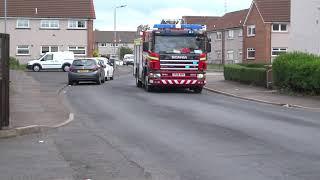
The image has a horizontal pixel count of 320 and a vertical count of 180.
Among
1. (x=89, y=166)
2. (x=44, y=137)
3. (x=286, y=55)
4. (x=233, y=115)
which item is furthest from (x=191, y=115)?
(x=286, y=55)

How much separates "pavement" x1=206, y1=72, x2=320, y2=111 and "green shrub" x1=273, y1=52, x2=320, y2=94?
50 cm

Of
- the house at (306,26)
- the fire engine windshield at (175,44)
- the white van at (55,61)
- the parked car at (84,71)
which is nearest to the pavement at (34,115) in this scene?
the fire engine windshield at (175,44)

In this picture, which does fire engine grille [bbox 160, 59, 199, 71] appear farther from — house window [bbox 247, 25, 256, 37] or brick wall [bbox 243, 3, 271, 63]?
house window [bbox 247, 25, 256, 37]

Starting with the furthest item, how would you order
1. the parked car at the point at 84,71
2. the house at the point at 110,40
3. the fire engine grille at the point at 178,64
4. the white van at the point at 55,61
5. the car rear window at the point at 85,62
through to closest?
the house at the point at 110,40 < the white van at the point at 55,61 < the car rear window at the point at 85,62 < the parked car at the point at 84,71 < the fire engine grille at the point at 178,64

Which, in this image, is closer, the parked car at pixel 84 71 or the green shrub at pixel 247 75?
the green shrub at pixel 247 75

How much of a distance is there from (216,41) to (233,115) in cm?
7101

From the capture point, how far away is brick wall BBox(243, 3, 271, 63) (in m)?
72.2

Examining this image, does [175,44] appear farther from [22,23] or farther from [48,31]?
[22,23]

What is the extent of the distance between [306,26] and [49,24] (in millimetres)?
35799

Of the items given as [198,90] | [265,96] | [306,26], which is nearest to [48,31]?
[306,26]

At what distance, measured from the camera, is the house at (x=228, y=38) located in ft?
261

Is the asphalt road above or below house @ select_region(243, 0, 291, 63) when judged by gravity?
below

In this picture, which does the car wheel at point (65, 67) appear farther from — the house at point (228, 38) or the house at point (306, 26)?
the house at point (228, 38)

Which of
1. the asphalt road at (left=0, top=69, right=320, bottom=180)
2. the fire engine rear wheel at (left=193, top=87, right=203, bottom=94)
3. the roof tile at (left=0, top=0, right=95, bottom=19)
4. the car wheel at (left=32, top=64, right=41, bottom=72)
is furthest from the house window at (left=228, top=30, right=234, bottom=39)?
the asphalt road at (left=0, top=69, right=320, bottom=180)
